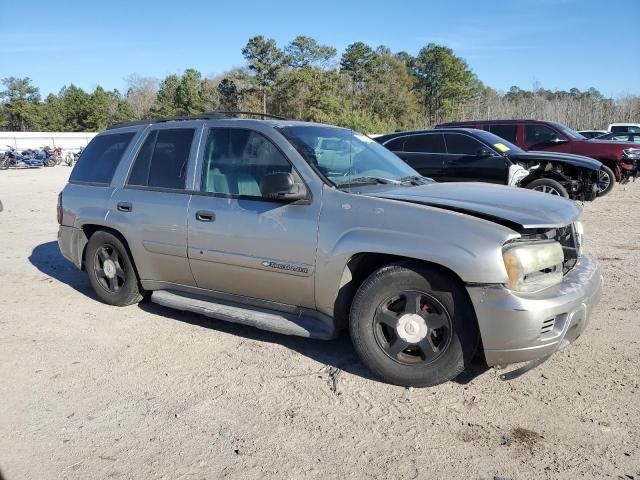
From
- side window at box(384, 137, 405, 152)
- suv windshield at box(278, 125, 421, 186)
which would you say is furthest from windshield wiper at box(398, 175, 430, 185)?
side window at box(384, 137, 405, 152)

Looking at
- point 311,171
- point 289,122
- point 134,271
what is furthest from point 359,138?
point 134,271

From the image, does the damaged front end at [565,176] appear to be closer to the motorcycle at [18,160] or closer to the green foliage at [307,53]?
the motorcycle at [18,160]

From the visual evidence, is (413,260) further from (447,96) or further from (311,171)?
(447,96)

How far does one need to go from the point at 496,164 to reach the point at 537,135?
404cm

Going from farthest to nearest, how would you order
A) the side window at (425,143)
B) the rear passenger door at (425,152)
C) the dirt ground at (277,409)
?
the side window at (425,143)
the rear passenger door at (425,152)
the dirt ground at (277,409)

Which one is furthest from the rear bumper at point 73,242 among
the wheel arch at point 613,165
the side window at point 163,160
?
the wheel arch at point 613,165

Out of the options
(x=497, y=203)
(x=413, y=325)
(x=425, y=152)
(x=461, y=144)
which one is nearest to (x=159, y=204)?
(x=413, y=325)

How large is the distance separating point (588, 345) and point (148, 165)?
157 inches

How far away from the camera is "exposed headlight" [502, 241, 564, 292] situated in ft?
10.6

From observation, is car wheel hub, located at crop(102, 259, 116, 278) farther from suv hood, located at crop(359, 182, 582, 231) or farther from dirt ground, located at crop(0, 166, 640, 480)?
suv hood, located at crop(359, 182, 582, 231)

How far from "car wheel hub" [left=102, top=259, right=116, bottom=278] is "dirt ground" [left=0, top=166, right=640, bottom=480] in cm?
45

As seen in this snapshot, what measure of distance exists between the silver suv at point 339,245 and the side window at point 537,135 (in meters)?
9.71

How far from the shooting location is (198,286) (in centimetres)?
467

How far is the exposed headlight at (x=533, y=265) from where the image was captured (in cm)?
323
